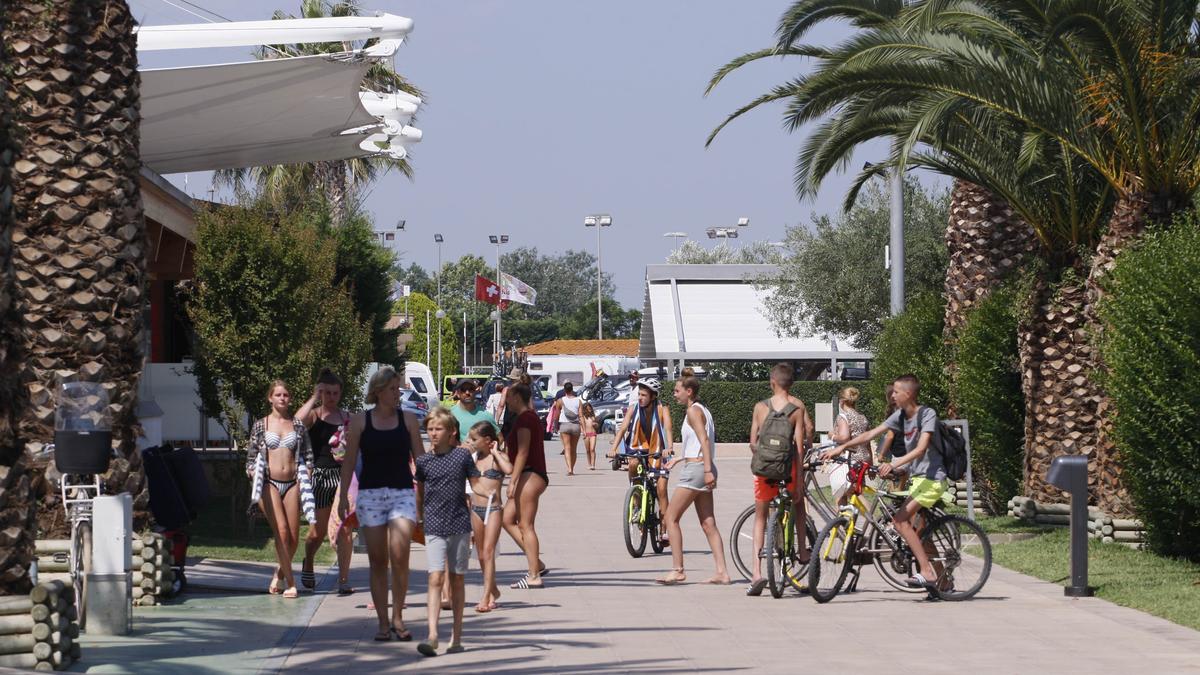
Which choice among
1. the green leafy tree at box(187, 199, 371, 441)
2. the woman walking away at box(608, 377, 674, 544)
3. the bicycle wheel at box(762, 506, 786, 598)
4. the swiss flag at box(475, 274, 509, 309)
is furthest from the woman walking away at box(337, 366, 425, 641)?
the swiss flag at box(475, 274, 509, 309)

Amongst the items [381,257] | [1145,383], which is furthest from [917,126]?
[381,257]

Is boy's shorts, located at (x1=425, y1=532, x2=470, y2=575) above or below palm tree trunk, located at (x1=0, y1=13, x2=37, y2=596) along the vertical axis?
below

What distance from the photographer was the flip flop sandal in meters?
12.2

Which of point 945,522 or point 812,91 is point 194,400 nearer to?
point 812,91

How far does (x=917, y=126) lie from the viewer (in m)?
15.0

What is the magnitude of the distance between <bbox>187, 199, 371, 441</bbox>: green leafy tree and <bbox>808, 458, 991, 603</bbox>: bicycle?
28.6 feet

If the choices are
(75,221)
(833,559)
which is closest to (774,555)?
(833,559)

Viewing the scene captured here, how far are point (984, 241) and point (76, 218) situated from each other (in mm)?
12843

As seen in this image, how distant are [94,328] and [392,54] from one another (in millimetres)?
10322

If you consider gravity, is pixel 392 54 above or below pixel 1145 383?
above

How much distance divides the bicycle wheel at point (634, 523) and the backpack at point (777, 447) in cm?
342

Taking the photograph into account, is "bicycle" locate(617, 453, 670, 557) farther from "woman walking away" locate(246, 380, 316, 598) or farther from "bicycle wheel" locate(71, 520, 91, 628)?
"bicycle wheel" locate(71, 520, 91, 628)

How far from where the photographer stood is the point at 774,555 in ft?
39.4

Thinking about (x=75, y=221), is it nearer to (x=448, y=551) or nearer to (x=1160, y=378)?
(x=448, y=551)
